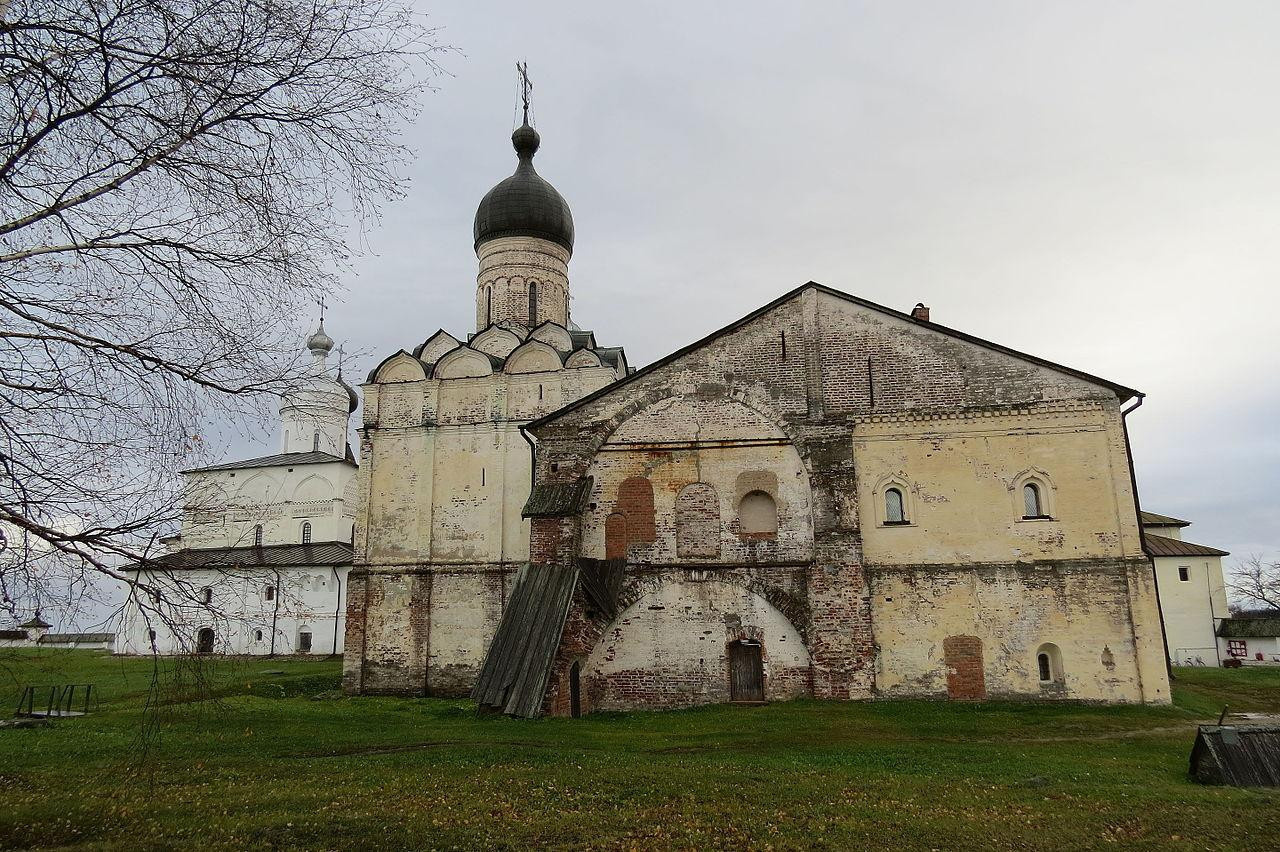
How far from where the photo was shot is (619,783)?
8992 millimetres

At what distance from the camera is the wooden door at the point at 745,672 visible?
15.5 metres

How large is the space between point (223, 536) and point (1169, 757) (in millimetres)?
11645

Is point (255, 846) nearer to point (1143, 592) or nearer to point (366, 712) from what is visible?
point (366, 712)

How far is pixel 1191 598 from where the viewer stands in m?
32.2

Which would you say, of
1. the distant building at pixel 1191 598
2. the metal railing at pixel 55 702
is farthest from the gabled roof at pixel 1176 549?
the metal railing at pixel 55 702

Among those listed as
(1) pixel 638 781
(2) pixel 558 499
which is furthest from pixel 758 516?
(1) pixel 638 781

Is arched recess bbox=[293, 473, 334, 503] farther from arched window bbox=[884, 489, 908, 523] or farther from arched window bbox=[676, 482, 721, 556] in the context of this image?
arched window bbox=[884, 489, 908, 523]

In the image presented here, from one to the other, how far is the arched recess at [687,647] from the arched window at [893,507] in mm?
2823

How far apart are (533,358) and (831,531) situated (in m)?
10.2

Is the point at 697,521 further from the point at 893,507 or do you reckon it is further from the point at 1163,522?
the point at 1163,522

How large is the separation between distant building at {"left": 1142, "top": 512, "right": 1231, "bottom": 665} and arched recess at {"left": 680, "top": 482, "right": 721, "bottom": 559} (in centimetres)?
2347

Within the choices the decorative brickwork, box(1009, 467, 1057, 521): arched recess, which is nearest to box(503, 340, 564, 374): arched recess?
box(1009, 467, 1057, 521): arched recess

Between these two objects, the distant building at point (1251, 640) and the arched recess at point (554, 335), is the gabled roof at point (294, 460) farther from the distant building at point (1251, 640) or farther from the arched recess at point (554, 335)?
the distant building at point (1251, 640)

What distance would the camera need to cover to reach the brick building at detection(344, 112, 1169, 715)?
15008 mm
